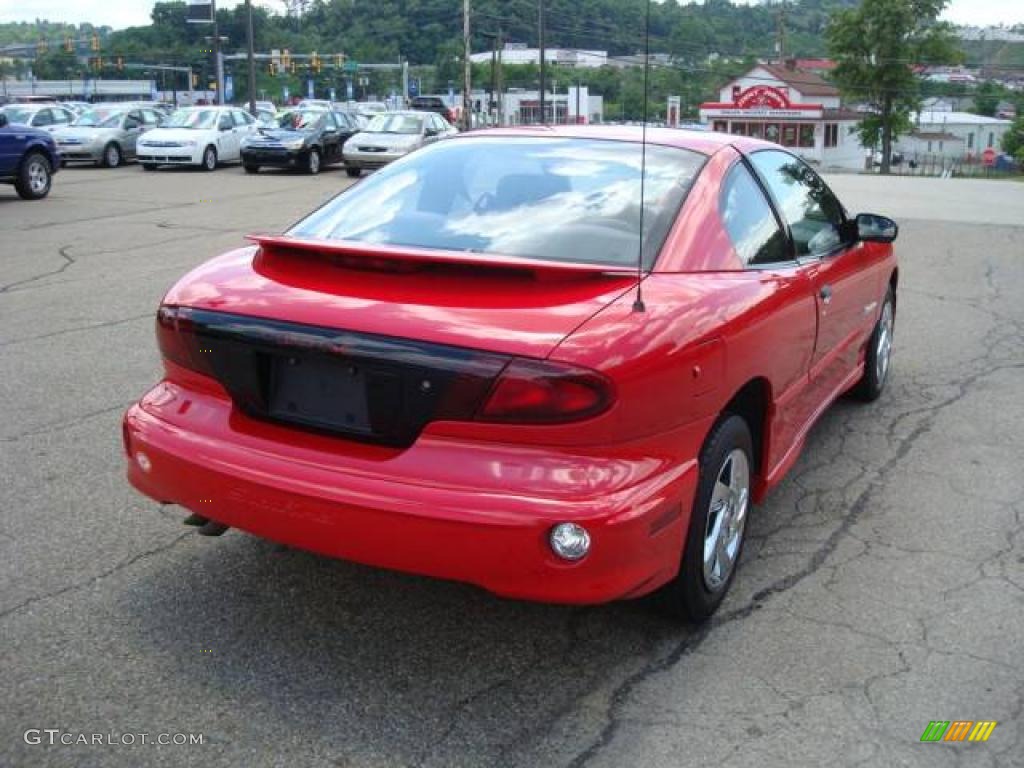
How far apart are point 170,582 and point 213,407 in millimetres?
801

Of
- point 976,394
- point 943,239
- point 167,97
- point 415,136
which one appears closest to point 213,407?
point 976,394

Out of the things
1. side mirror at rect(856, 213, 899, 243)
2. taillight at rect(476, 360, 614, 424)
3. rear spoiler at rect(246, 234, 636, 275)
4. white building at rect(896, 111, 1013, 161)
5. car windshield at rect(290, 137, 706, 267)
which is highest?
car windshield at rect(290, 137, 706, 267)

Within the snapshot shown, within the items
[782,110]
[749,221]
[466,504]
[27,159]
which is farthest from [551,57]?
[466,504]

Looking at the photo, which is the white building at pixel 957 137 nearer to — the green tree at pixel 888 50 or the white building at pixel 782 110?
the white building at pixel 782 110

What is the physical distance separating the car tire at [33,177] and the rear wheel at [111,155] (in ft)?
26.3

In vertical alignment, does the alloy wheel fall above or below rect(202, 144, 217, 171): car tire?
below

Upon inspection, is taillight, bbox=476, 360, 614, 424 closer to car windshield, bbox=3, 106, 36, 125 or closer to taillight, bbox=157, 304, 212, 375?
taillight, bbox=157, 304, 212, 375

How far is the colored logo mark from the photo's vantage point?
2916 millimetres

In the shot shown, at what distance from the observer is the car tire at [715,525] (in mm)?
3256

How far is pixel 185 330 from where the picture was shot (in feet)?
10.9

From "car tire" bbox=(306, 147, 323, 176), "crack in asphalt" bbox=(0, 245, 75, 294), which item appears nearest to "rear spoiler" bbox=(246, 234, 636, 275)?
"crack in asphalt" bbox=(0, 245, 75, 294)

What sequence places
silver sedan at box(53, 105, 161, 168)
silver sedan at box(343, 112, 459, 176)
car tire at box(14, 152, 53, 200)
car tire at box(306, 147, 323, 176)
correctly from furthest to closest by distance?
silver sedan at box(53, 105, 161, 168), car tire at box(306, 147, 323, 176), silver sedan at box(343, 112, 459, 176), car tire at box(14, 152, 53, 200)

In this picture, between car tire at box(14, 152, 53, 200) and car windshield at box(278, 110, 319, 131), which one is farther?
car windshield at box(278, 110, 319, 131)

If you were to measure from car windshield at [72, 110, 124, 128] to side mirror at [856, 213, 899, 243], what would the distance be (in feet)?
79.3
